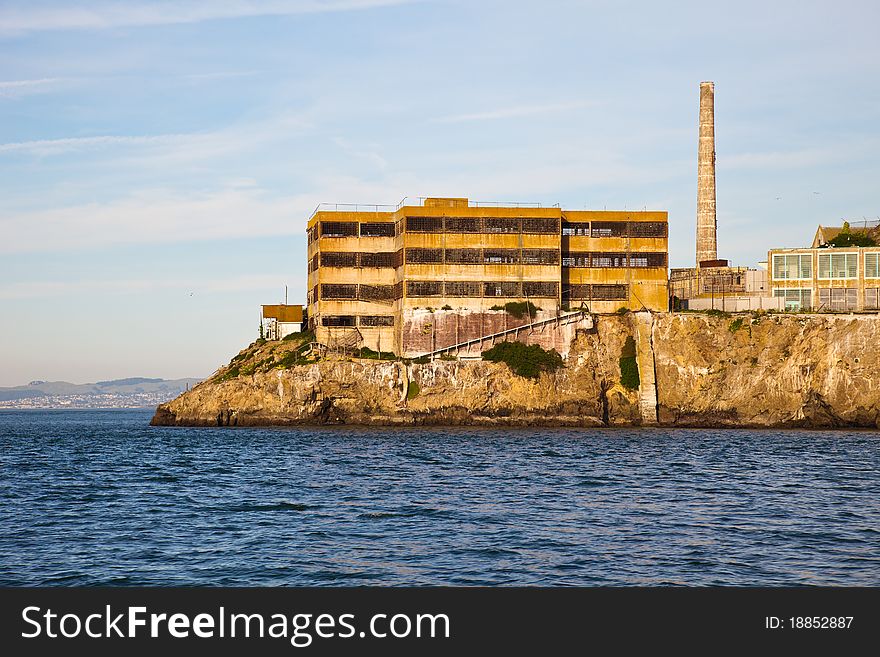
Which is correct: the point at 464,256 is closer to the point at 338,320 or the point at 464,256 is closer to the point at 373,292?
the point at 373,292

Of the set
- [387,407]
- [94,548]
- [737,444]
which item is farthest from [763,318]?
[94,548]

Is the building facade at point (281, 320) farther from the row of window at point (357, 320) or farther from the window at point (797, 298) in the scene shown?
the window at point (797, 298)

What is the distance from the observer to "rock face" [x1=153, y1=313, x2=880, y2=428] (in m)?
104

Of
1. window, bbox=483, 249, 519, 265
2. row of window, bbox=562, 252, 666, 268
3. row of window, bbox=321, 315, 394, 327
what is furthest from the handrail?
row of window, bbox=562, 252, 666, 268

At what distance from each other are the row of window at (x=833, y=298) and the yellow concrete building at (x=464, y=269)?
13926 millimetres

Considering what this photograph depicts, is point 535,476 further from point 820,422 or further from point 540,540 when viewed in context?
point 820,422

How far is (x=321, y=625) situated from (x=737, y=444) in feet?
213

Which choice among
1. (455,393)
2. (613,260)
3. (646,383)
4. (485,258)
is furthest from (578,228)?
(455,393)

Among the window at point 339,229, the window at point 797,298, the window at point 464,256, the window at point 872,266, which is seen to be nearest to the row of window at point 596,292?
the window at point 464,256

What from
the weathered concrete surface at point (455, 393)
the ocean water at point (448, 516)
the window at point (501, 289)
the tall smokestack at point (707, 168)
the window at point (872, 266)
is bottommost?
the ocean water at point (448, 516)

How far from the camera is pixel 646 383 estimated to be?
4232 inches

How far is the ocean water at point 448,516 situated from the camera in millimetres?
31141

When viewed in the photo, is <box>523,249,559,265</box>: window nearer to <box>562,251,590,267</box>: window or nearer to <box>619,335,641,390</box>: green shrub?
<box>562,251,590,267</box>: window

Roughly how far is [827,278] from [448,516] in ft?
273
